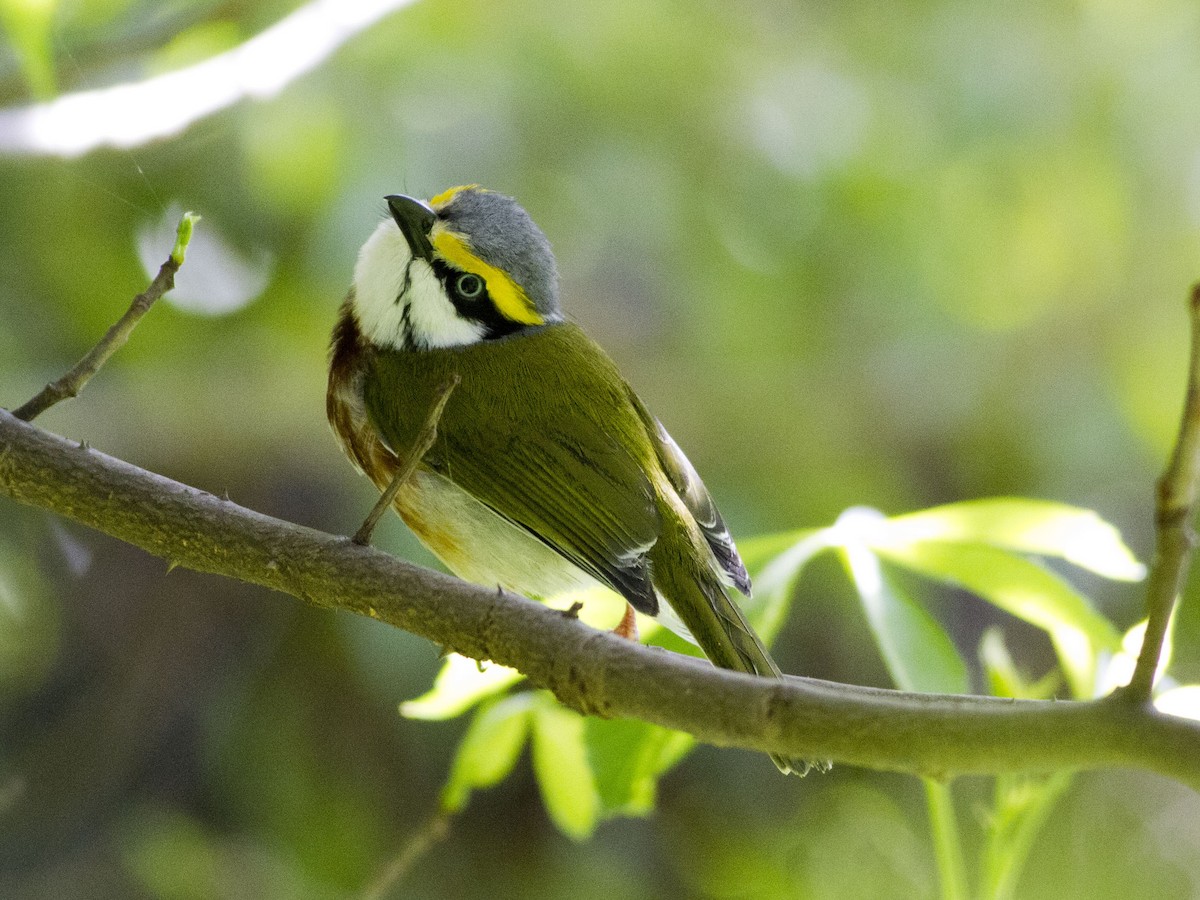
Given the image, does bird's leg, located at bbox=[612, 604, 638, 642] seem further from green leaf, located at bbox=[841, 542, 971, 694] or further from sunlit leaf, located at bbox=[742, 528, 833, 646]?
green leaf, located at bbox=[841, 542, 971, 694]

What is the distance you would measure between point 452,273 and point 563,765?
1.06 m

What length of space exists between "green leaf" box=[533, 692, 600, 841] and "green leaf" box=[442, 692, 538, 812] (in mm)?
30

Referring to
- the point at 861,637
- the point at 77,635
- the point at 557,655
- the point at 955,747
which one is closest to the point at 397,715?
the point at 77,635

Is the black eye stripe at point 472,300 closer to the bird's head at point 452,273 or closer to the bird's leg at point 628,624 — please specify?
the bird's head at point 452,273

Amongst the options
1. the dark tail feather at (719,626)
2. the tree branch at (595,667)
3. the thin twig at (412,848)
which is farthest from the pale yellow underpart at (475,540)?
the tree branch at (595,667)

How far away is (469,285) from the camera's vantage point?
2613 mm

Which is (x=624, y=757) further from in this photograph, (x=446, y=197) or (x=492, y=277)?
(x=446, y=197)

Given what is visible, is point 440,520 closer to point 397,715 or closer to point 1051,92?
point 397,715

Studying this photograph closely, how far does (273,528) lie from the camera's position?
178 centimetres

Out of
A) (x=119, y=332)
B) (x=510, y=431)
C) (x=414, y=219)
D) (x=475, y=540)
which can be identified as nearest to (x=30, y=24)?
(x=119, y=332)

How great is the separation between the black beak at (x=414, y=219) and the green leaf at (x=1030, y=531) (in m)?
1.15

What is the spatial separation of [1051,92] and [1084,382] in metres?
1.10

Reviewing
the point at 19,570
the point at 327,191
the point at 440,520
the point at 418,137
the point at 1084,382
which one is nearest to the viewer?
the point at 440,520

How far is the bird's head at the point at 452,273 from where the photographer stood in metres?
2.55
